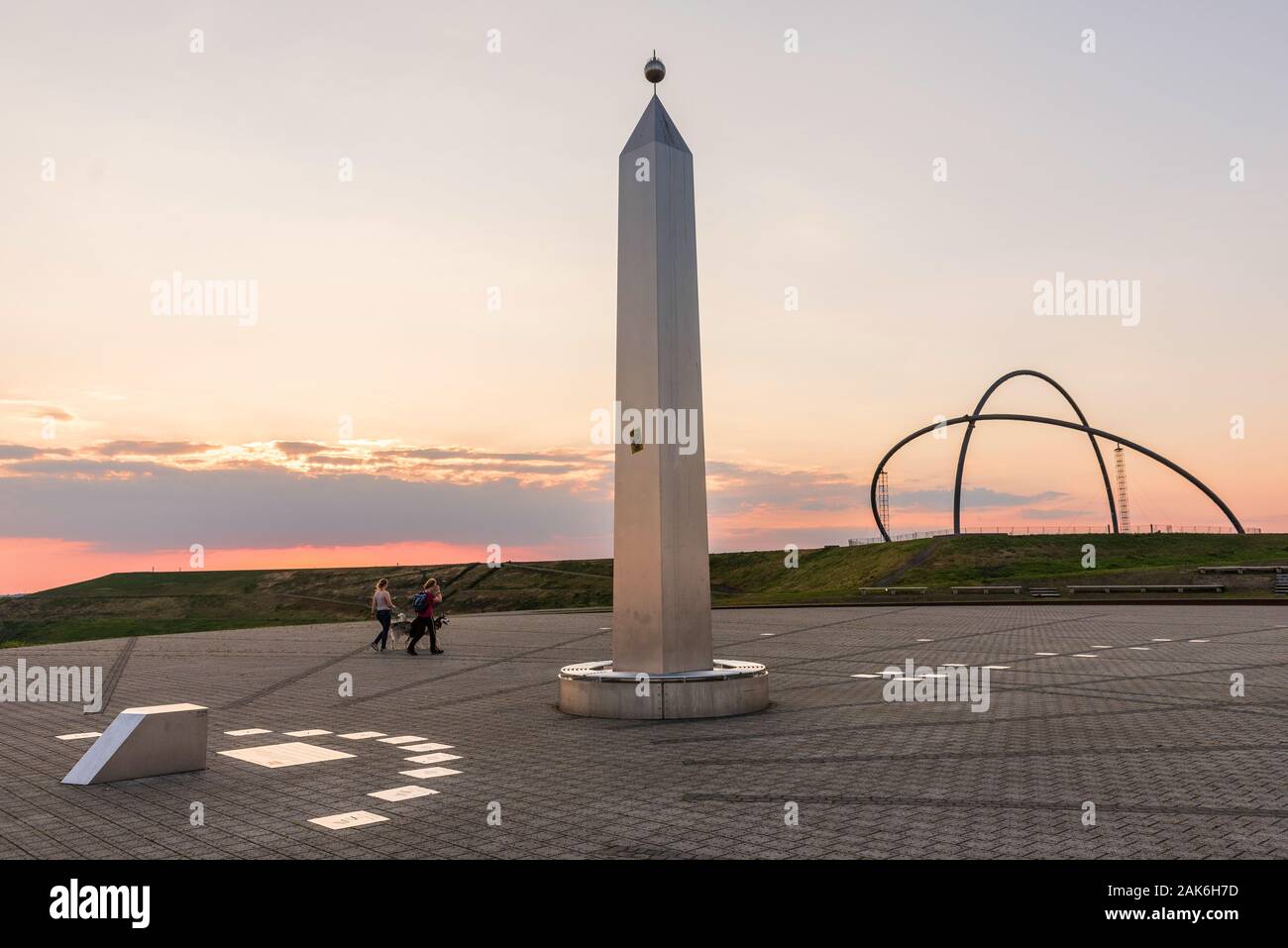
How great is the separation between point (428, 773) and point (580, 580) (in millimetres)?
63872

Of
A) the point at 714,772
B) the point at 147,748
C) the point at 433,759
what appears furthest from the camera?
the point at 433,759

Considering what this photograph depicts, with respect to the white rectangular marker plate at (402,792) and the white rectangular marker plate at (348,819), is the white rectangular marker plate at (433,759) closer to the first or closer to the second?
the white rectangular marker plate at (402,792)

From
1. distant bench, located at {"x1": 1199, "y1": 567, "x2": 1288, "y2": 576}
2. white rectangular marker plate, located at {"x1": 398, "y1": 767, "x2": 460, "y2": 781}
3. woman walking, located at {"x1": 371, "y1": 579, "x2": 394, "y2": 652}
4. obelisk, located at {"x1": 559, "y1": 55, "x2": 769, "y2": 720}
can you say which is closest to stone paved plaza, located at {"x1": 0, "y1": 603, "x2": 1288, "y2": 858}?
white rectangular marker plate, located at {"x1": 398, "y1": 767, "x2": 460, "y2": 781}

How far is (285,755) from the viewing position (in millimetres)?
9195

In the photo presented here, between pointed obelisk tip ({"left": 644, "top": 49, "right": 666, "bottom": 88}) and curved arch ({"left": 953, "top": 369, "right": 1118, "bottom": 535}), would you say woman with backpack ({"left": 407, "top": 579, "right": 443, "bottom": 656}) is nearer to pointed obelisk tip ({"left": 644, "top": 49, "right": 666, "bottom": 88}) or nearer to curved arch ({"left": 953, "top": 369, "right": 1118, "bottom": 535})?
pointed obelisk tip ({"left": 644, "top": 49, "right": 666, "bottom": 88})

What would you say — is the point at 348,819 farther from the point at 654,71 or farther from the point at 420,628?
the point at 420,628

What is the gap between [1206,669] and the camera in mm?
15406

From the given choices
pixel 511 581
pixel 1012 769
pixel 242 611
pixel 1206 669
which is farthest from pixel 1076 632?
pixel 242 611

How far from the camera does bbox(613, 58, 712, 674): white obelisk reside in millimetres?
11766

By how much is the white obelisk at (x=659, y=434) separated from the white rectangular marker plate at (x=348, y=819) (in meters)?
5.40

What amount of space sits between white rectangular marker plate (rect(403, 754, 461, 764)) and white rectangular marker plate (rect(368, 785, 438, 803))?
3.44 feet

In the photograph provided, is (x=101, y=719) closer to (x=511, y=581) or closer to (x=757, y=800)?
(x=757, y=800)

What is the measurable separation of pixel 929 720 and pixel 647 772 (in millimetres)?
4206

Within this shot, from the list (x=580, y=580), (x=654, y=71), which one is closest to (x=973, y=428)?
(x=580, y=580)
